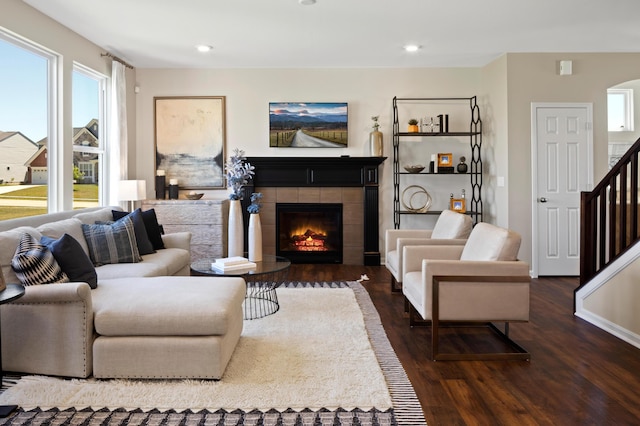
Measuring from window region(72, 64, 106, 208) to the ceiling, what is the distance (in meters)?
0.44

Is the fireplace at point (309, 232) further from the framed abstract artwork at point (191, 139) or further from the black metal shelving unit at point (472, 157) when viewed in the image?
the framed abstract artwork at point (191, 139)

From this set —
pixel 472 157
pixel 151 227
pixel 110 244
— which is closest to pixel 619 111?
pixel 472 157

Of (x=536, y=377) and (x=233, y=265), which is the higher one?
(x=233, y=265)

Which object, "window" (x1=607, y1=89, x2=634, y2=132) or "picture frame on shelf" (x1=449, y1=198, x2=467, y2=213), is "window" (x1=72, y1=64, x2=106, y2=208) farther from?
"window" (x1=607, y1=89, x2=634, y2=132)

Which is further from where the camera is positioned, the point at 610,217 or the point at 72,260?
the point at 610,217

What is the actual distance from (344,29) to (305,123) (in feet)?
5.76

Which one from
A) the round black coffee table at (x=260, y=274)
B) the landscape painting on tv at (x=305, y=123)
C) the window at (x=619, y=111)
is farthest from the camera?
the window at (x=619, y=111)

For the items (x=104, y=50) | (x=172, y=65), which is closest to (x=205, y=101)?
(x=172, y=65)

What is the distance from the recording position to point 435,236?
14.7 ft

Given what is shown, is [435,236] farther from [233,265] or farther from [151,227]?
[151,227]

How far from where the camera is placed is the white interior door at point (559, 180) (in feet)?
18.4

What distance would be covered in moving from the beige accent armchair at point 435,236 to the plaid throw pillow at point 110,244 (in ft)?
7.39

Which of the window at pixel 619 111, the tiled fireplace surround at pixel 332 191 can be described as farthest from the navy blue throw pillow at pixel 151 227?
the window at pixel 619 111

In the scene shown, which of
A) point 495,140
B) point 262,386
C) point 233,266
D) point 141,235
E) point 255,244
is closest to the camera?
point 262,386
